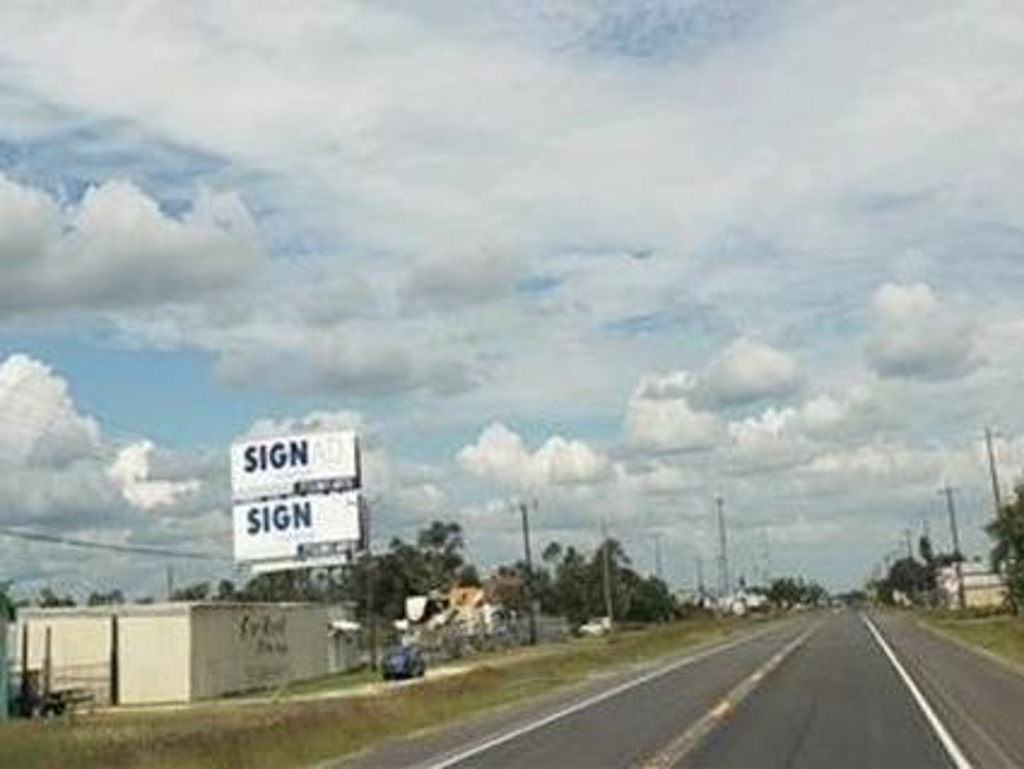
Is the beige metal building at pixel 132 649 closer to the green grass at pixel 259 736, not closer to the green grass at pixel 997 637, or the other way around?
the green grass at pixel 259 736

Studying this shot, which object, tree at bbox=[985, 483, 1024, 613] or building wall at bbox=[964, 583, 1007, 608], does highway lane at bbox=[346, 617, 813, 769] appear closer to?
tree at bbox=[985, 483, 1024, 613]

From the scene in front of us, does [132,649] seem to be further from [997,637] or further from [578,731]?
[578,731]

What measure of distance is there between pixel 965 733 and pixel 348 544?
35044mm

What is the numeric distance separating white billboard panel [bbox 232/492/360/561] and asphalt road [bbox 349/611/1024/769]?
1111 cm

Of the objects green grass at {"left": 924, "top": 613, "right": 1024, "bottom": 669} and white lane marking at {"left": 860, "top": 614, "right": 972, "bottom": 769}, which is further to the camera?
green grass at {"left": 924, "top": 613, "right": 1024, "bottom": 669}

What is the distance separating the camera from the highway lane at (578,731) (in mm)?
25547

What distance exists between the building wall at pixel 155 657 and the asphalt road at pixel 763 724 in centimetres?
2304

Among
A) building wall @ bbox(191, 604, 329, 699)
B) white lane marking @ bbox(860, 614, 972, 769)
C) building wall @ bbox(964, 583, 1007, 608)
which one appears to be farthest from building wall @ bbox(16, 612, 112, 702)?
building wall @ bbox(964, 583, 1007, 608)

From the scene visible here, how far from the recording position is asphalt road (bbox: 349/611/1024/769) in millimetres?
24359

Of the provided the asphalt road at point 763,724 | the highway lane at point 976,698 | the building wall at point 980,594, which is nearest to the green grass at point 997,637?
the highway lane at point 976,698

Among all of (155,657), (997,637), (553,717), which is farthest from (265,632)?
(553,717)

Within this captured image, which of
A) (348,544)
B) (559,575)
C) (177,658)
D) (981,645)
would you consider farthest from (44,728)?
(559,575)

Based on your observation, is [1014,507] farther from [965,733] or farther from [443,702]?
[965,733]

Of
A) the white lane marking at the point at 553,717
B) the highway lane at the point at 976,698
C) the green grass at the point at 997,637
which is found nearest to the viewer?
the highway lane at the point at 976,698
